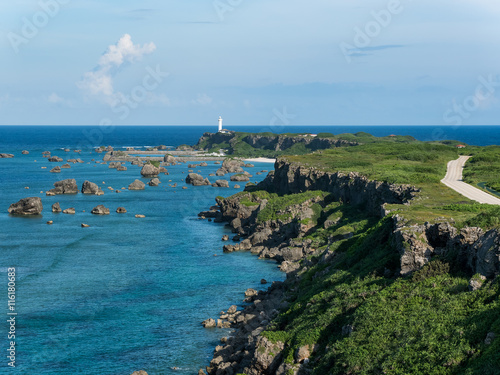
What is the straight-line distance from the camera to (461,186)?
204ft

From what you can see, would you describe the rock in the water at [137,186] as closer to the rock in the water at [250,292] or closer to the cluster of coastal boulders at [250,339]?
the rock in the water at [250,292]

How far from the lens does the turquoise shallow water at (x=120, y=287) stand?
136ft

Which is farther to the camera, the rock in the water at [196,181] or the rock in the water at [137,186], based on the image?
the rock in the water at [196,181]

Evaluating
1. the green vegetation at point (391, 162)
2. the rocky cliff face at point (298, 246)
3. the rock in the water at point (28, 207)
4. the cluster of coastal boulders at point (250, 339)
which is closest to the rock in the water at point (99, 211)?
the rock in the water at point (28, 207)

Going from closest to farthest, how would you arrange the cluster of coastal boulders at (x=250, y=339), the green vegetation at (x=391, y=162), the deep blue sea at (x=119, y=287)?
the cluster of coastal boulders at (x=250, y=339) < the deep blue sea at (x=119, y=287) < the green vegetation at (x=391, y=162)

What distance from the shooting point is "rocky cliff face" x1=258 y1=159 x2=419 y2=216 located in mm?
59562

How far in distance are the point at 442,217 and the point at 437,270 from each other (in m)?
Answer: 7.05

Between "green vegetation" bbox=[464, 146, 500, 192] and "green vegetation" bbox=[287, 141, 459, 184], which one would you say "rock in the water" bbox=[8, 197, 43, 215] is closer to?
"green vegetation" bbox=[287, 141, 459, 184]

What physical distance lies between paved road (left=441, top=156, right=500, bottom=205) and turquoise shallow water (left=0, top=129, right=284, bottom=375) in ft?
68.9

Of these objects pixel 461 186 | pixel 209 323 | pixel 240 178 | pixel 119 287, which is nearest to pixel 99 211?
pixel 119 287

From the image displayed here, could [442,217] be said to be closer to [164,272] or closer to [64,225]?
[164,272]

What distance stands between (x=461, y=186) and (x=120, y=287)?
38342 mm

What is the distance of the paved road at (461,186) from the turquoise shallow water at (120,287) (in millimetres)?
21012

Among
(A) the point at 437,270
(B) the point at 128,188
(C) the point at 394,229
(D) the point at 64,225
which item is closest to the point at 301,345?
(A) the point at 437,270
